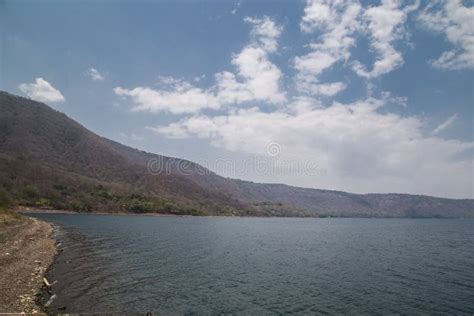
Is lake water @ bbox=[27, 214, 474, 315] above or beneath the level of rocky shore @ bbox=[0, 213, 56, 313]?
beneath

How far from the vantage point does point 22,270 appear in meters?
39.6

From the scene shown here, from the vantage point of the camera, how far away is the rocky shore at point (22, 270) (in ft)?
92.7

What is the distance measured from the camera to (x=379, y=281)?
47938mm

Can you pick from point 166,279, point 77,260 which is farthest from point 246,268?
point 77,260

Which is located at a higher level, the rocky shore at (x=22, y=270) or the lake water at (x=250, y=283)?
the rocky shore at (x=22, y=270)

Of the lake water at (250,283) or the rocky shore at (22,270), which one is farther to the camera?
the lake water at (250,283)

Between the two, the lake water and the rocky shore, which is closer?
the rocky shore

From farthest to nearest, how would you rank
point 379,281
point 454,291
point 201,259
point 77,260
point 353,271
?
point 201,259 → point 353,271 → point 77,260 → point 379,281 → point 454,291

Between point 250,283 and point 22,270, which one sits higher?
point 22,270

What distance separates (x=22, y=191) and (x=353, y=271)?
203479 millimetres

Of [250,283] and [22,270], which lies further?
[250,283]

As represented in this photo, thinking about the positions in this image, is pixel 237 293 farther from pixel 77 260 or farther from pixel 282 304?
pixel 77 260

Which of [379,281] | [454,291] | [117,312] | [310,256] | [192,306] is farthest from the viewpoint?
[310,256]

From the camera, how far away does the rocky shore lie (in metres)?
28.3
